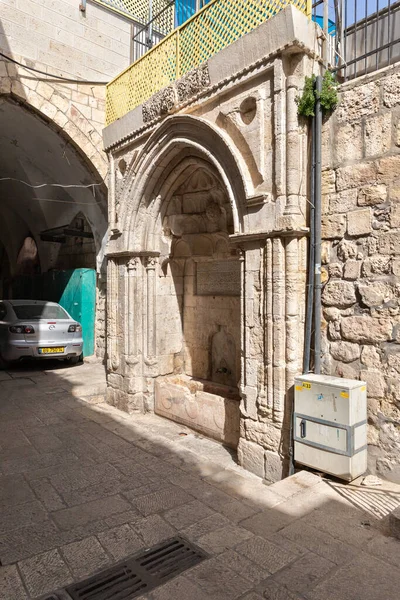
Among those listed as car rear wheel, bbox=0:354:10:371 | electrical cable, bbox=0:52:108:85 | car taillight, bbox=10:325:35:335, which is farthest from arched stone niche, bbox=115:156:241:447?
electrical cable, bbox=0:52:108:85

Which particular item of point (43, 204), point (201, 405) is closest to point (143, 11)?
point (43, 204)

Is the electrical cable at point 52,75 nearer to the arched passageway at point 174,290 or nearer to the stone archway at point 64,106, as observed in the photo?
the stone archway at point 64,106

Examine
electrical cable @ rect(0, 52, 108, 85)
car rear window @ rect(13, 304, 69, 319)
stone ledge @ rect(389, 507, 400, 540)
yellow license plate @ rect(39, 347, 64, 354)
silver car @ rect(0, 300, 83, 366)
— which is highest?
electrical cable @ rect(0, 52, 108, 85)

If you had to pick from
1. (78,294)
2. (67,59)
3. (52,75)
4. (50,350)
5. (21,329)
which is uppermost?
(67,59)

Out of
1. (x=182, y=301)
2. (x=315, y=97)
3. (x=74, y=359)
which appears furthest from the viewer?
(x=74, y=359)

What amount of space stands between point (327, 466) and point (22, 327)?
6.53 meters

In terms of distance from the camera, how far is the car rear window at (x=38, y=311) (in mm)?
8686

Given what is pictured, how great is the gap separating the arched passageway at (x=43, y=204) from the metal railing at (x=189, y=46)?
2.04 m

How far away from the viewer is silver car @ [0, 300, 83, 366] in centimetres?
809

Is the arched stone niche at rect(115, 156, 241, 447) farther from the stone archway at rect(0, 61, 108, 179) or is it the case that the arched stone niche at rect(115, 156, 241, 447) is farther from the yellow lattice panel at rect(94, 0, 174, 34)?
the yellow lattice panel at rect(94, 0, 174, 34)

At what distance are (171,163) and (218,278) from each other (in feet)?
5.81

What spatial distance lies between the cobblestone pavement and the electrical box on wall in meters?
0.17

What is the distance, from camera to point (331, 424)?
3539mm

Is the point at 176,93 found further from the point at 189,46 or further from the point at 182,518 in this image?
the point at 182,518
